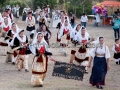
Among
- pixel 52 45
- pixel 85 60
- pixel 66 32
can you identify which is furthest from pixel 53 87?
pixel 52 45

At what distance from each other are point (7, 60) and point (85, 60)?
332 centimetres

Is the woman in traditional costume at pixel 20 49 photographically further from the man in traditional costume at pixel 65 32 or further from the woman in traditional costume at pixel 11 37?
the man in traditional costume at pixel 65 32

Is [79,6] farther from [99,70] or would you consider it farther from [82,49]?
[99,70]

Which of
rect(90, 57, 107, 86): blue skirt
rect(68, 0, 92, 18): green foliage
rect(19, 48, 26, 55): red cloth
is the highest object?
rect(68, 0, 92, 18): green foliage

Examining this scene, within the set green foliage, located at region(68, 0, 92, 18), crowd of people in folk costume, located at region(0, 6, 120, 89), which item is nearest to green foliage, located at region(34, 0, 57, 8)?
green foliage, located at region(68, 0, 92, 18)

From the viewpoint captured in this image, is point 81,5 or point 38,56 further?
point 81,5

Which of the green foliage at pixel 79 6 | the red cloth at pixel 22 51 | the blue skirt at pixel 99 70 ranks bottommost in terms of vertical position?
the blue skirt at pixel 99 70

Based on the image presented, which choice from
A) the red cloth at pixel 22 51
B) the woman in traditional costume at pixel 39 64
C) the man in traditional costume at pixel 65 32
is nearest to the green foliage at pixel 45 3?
the man in traditional costume at pixel 65 32

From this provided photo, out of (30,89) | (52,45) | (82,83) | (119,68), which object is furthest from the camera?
(52,45)

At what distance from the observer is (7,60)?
50.9 feet

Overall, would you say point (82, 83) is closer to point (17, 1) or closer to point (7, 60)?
point (7, 60)

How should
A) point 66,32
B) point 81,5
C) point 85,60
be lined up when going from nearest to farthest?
point 85,60, point 66,32, point 81,5

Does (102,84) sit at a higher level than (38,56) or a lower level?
lower

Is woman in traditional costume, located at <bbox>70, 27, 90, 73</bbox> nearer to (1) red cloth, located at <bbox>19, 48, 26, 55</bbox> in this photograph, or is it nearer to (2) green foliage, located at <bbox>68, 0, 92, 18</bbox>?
(1) red cloth, located at <bbox>19, 48, 26, 55</bbox>
